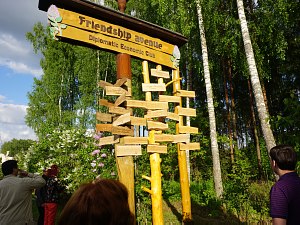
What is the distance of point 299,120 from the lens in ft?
10.7

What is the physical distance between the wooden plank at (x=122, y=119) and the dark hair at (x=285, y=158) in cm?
224

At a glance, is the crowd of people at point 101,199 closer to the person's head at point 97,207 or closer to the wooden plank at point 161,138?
the person's head at point 97,207

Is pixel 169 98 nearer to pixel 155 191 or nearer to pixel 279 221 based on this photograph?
pixel 155 191

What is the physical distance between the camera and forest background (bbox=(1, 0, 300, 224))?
797cm

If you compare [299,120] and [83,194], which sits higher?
[299,120]

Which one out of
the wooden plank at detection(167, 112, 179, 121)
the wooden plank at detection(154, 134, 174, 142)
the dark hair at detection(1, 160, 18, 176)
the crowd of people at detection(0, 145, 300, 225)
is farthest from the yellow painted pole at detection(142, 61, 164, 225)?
the dark hair at detection(1, 160, 18, 176)

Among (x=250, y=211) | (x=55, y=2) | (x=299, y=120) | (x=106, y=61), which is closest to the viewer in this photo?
(x=299, y=120)

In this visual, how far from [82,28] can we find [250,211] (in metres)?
6.60

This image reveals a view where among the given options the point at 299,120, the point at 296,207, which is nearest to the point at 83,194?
the point at 296,207

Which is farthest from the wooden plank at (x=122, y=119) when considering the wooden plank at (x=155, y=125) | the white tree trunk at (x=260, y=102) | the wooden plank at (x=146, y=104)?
the white tree trunk at (x=260, y=102)

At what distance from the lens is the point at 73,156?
10.1 meters

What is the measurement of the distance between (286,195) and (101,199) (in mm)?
1592

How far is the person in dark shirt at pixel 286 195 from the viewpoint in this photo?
2.18m

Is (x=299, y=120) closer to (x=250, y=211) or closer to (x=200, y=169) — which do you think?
(x=250, y=211)
